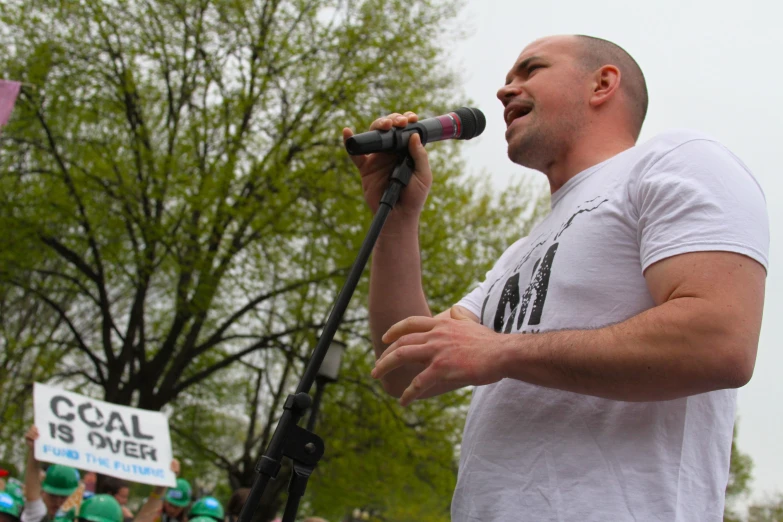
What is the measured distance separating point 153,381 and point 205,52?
5.26m

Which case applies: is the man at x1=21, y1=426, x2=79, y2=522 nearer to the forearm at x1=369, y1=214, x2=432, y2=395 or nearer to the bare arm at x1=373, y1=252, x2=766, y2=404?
the forearm at x1=369, y1=214, x2=432, y2=395

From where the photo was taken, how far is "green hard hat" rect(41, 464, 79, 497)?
6.21m

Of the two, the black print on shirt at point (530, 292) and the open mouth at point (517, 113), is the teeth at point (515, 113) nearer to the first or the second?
the open mouth at point (517, 113)

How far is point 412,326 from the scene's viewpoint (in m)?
1.66

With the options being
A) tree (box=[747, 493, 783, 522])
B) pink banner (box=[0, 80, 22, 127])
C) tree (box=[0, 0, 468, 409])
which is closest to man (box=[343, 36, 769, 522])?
pink banner (box=[0, 80, 22, 127])

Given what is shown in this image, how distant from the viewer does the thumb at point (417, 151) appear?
229cm

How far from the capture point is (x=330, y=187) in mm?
12156

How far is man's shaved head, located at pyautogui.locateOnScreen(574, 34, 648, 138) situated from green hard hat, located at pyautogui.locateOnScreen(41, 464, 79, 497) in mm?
5490

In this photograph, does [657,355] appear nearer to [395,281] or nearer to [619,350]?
[619,350]

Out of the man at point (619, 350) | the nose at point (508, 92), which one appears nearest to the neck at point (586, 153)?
the man at point (619, 350)

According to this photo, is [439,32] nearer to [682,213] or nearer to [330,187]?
[330,187]

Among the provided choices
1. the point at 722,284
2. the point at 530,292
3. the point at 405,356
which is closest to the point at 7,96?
the point at 530,292

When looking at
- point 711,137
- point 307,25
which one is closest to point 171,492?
point 711,137

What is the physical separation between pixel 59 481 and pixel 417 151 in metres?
5.17
